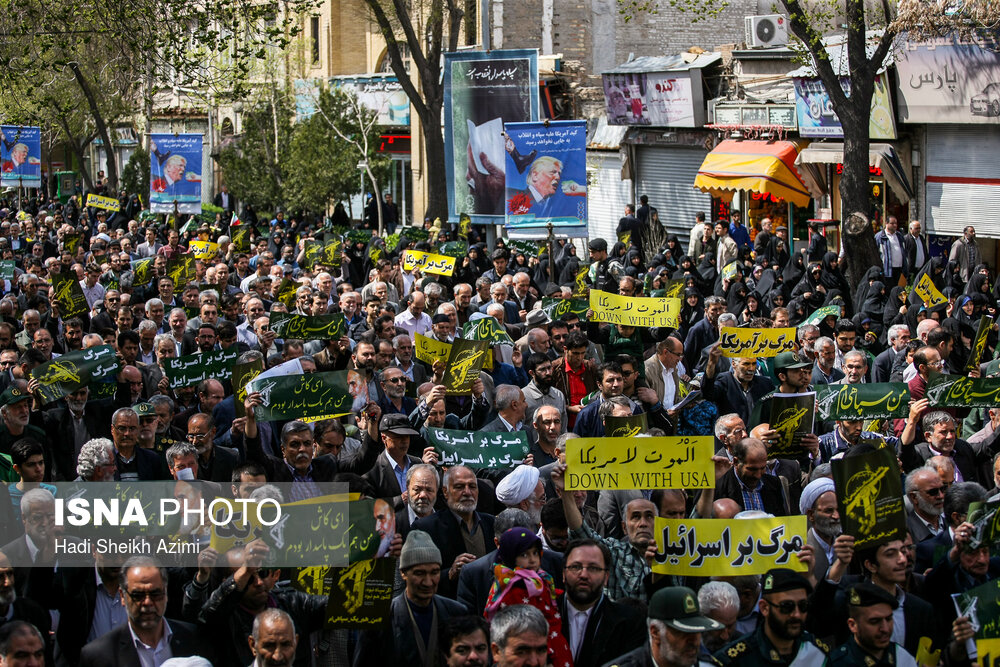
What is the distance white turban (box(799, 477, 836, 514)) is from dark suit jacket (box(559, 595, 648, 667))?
1377mm

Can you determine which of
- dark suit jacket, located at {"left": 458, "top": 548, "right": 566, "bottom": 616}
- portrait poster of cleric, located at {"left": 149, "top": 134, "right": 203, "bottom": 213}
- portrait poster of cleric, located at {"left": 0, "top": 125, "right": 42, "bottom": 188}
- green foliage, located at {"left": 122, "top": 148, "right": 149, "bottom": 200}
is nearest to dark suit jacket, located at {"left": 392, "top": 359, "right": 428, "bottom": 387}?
dark suit jacket, located at {"left": 458, "top": 548, "right": 566, "bottom": 616}

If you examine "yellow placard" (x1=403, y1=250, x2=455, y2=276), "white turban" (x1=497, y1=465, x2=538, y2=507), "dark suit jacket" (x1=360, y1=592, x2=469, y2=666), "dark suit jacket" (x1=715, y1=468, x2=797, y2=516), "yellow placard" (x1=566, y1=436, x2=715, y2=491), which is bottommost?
"dark suit jacket" (x1=360, y1=592, x2=469, y2=666)

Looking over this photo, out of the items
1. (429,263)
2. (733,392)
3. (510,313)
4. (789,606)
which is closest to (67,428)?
(733,392)

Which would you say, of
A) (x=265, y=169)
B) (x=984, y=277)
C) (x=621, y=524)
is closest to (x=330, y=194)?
(x=265, y=169)

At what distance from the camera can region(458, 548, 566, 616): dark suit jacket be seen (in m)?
6.49

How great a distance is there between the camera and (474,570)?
6.54 meters

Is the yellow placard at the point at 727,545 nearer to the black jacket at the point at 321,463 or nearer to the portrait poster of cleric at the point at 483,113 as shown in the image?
the black jacket at the point at 321,463

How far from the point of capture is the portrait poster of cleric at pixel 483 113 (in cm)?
2153

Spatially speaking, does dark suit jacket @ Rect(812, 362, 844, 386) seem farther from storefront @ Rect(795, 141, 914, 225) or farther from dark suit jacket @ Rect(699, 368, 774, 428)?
storefront @ Rect(795, 141, 914, 225)

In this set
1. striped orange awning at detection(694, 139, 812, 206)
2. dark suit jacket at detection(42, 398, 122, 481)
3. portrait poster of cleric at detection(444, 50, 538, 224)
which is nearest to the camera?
dark suit jacket at detection(42, 398, 122, 481)

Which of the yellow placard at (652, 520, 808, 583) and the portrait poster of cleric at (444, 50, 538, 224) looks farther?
the portrait poster of cleric at (444, 50, 538, 224)

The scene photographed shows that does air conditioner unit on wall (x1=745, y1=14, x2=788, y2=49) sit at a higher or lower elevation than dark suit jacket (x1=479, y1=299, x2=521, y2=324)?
higher

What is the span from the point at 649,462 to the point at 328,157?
30250mm

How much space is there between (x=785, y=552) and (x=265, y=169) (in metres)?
33.6
